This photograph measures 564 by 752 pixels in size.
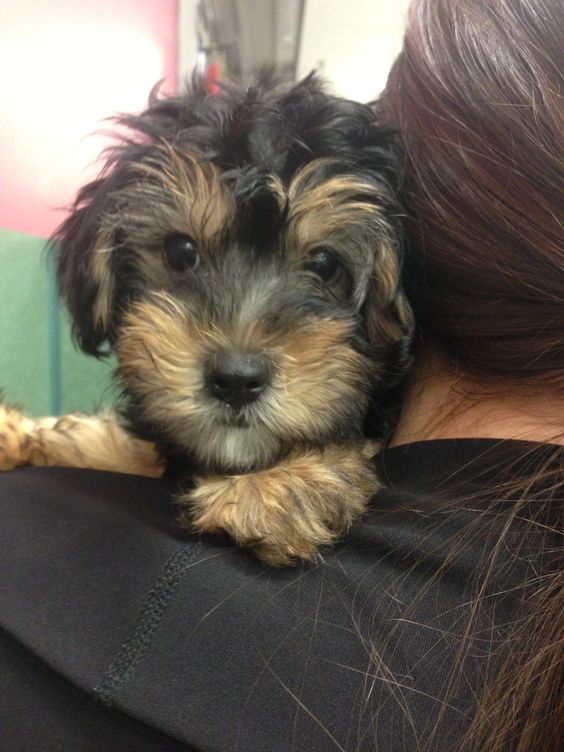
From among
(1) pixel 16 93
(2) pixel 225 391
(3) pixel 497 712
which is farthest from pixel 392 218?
(1) pixel 16 93

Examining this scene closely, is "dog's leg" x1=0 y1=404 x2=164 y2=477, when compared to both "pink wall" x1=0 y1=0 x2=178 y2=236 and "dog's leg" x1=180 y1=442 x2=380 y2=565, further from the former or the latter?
"pink wall" x1=0 y1=0 x2=178 y2=236

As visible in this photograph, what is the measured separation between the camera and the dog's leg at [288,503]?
86 centimetres

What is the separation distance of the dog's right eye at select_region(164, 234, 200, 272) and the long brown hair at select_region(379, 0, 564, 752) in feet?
1.58

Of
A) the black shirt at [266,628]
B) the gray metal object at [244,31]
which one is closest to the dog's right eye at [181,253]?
the black shirt at [266,628]

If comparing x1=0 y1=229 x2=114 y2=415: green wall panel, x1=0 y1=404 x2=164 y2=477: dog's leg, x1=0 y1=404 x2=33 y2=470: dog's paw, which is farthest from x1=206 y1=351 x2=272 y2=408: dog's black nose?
x1=0 y1=229 x2=114 y2=415: green wall panel

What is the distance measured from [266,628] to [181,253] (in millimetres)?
813

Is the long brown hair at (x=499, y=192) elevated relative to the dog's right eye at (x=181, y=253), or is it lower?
elevated

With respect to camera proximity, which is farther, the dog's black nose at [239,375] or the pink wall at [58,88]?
the pink wall at [58,88]

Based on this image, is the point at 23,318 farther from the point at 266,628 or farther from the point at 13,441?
the point at 266,628

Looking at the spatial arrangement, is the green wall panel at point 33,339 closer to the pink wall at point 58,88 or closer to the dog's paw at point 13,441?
the pink wall at point 58,88

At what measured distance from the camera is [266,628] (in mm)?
694

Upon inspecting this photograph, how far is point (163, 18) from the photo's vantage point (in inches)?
111

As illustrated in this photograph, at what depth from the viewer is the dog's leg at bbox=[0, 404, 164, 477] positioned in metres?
1.45

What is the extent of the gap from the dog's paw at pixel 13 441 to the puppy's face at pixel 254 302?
14.9 inches
